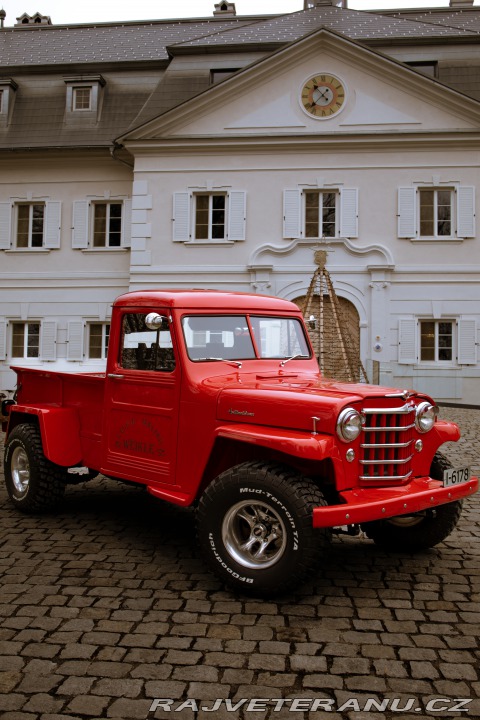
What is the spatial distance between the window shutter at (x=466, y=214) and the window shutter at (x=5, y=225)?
13051mm

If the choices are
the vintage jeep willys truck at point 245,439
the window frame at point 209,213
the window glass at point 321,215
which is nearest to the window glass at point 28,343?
the window frame at point 209,213

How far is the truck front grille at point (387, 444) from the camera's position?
13.1 ft

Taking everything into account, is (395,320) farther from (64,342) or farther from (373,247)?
(64,342)

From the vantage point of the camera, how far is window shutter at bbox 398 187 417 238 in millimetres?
17781

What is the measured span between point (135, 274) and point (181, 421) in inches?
580

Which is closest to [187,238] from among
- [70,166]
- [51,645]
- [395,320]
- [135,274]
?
[135,274]

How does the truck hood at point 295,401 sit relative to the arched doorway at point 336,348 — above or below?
below

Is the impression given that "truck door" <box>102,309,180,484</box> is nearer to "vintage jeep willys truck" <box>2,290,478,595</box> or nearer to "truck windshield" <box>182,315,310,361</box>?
"vintage jeep willys truck" <box>2,290,478,595</box>

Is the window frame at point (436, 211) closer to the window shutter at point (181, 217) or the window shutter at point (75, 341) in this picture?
the window shutter at point (181, 217)

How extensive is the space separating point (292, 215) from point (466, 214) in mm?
4653

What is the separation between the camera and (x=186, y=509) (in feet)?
20.2

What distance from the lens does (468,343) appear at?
17.5 metres

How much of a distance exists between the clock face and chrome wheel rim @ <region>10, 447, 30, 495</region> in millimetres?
14994

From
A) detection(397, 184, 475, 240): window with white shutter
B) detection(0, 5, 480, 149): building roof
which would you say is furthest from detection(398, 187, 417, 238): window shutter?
detection(0, 5, 480, 149): building roof
